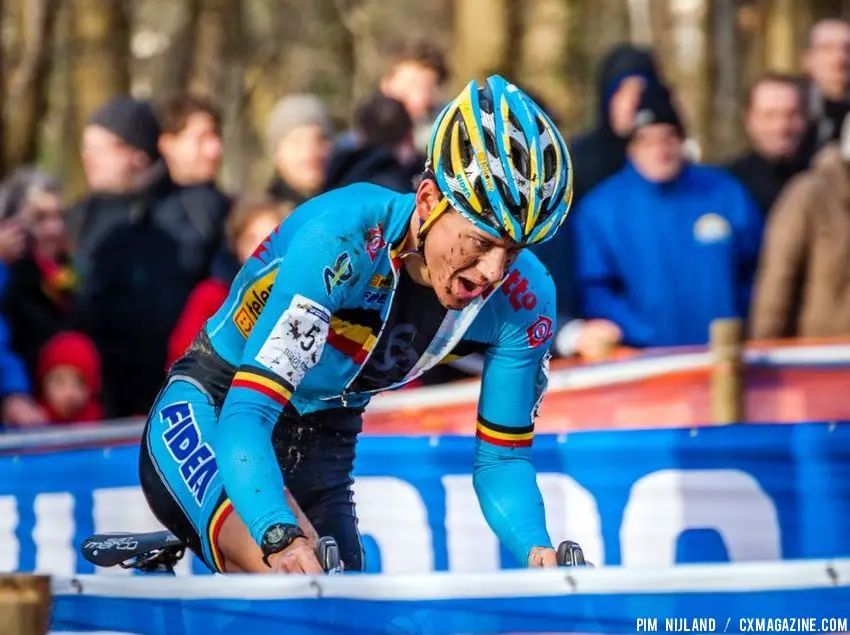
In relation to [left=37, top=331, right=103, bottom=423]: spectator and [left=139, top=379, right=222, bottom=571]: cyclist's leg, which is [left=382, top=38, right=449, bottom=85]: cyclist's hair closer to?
[left=37, top=331, right=103, bottom=423]: spectator

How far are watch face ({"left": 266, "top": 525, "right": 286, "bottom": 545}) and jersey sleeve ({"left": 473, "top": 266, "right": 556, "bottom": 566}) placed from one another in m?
0.82

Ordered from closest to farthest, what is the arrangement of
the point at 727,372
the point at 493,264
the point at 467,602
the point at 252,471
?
the point at 467,602, the point at 252,471, the point at 493,264, the point at 727,372

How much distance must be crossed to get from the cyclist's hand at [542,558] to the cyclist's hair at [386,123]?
4133mm

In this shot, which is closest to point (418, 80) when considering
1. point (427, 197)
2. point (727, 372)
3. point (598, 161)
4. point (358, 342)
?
point (598, 161)

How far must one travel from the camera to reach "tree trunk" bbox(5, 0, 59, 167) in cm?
Result: 1367

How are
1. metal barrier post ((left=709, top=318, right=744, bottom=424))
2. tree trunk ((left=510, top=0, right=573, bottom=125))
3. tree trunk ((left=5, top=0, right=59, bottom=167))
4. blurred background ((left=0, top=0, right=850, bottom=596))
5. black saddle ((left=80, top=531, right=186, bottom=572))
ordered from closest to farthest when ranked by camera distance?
black saddle ((left=80, top=531, right=186, bottom=572)) < blurred background ((left=0, top=0, right=850, bottom=596)) < metal barrier post ((left=709, top=318, right=744, bottom=424)) < tree trunk ((left=5, top=0, right=59, bottom=167)) < tree trunk ((left=510, top=0, right=573, bottom=125))

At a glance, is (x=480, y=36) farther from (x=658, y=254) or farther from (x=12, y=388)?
(x=12, y=388)

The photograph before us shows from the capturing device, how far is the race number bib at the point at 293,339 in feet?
14.9

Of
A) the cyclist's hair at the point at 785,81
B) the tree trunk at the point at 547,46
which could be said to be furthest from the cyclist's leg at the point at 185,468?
the tree trunk at the point at 547,46

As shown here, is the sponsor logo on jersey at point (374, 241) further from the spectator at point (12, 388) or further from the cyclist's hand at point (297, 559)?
the spectator at point (12, 388)

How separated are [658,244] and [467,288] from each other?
4.22 meters

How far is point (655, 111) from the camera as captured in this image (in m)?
8.92

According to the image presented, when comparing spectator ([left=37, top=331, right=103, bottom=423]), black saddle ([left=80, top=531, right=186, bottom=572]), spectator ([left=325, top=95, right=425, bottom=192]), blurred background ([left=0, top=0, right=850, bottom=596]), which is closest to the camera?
black saddle ([left=80, top=531, right=186, bottom=572])

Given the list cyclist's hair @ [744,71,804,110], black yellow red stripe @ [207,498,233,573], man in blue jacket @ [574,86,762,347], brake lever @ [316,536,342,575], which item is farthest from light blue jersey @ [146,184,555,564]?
cyclist's hair @ [744,71,804,110]
